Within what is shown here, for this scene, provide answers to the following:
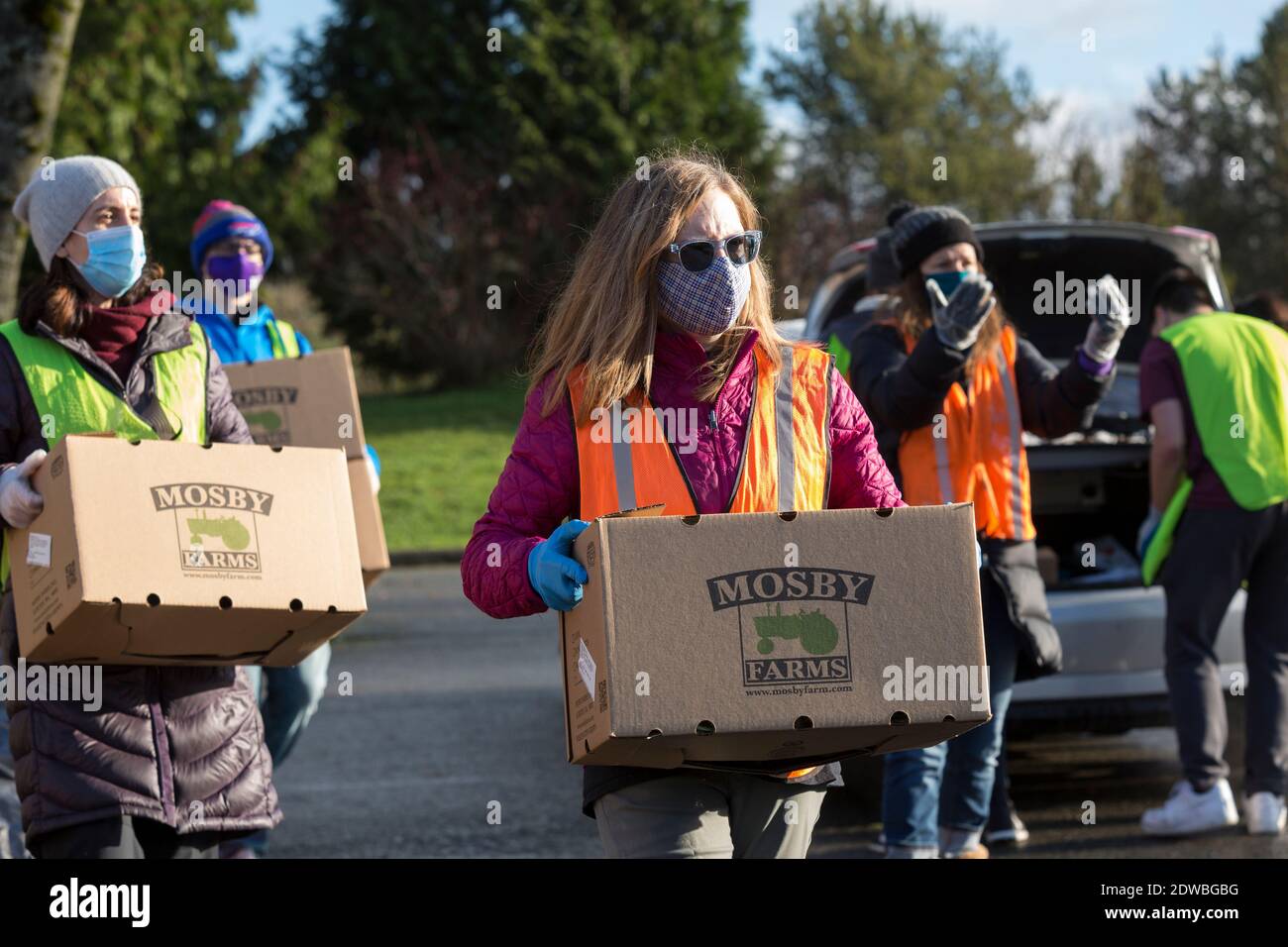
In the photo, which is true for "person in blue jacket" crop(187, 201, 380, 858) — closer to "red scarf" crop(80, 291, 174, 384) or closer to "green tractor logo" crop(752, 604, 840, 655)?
"red scarf" crop(80, 291, 174, 384)

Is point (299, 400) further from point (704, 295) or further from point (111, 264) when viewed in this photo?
point (704, 295)

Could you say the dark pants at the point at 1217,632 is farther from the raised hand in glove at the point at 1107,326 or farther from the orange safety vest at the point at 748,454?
the orange safety vest at the point at 748,454

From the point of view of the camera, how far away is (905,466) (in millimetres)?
5555

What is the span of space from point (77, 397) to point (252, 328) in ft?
7.36

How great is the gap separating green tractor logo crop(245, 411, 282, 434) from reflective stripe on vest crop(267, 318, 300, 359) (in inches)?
15.4

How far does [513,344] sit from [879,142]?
1945 cm

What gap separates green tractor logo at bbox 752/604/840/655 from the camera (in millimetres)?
3109

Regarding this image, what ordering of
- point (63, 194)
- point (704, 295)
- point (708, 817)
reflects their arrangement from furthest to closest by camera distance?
1. point (63, 194)
2. point (704, 295)
3. point (708, 817)

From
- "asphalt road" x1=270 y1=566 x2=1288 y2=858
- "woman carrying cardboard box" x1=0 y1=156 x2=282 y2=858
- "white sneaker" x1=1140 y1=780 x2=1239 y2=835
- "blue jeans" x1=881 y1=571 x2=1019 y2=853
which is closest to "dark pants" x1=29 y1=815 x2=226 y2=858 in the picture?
"woman carrying cardboard box" x1=0 y1=156 x2=282 y2=858

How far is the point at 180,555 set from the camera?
150 inches

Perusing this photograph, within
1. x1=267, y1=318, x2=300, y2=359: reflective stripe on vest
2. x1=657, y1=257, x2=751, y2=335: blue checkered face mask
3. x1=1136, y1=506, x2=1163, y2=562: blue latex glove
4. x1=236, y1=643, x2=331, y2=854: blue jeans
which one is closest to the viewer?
x1=657, y1=257, x2=751, y2=335: blue checkered face mask

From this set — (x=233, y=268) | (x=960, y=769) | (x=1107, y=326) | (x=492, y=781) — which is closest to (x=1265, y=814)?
(x=960, y=769)
